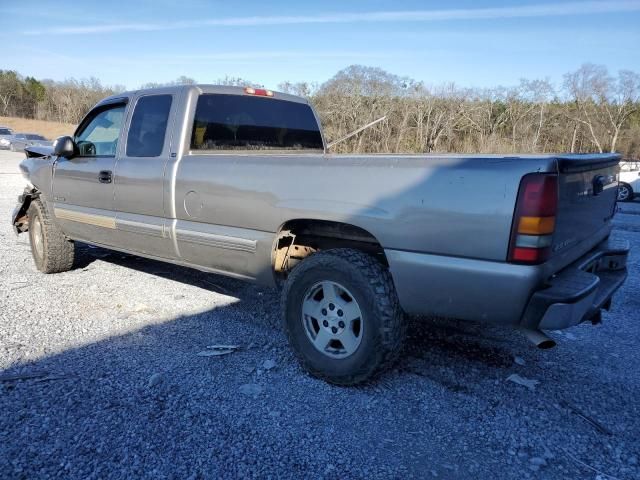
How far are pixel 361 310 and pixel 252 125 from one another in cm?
232

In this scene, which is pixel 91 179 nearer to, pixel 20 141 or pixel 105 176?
pixel 105 176

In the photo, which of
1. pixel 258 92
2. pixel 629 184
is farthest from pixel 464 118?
pixel 258 92

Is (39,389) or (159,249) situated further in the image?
(159,249)

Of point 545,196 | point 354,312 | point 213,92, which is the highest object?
point 213,92

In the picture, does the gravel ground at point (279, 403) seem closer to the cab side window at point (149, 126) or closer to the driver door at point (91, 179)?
the driver door at point (91, 179)

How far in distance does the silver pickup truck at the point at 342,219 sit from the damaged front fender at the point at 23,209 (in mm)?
1152

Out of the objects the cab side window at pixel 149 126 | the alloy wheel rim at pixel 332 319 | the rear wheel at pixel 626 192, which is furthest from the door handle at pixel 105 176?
the rear wheel at pixel 626 192

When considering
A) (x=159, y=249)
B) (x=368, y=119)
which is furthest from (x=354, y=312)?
(x=368, y=119)

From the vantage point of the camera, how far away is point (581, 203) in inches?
120

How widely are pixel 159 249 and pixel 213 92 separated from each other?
1.44 m

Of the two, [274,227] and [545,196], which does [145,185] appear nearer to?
[274,227]

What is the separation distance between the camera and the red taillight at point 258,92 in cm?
465

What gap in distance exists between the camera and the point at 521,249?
2.55 m

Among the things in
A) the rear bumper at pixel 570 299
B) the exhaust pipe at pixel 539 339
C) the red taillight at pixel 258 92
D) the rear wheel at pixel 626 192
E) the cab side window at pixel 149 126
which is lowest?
the exhaust pipe at pixel 539 339
